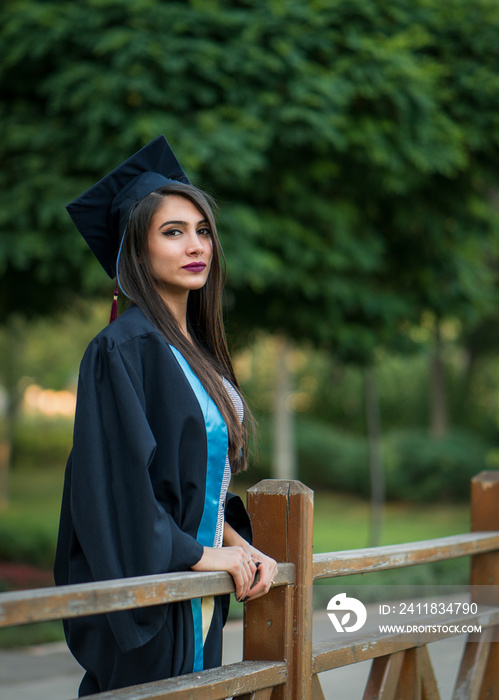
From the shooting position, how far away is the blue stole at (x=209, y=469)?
2002 millimetres

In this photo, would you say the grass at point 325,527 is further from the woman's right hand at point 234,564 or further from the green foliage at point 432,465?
the woman's right hand at point 234,564

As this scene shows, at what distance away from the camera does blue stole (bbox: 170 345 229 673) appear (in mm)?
2002

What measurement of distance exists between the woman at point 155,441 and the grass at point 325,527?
4.90 metres

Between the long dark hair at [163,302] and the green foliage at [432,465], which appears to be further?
the green foliage at [432,465]

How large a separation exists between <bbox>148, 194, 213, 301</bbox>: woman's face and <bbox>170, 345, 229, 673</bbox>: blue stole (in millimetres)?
190

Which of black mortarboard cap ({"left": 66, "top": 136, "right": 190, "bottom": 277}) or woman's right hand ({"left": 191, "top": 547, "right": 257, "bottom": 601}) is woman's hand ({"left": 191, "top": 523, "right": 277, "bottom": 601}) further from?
black mortarboard cap ({"left": 66, "top": 136, "right": 190, "bottom": 277})

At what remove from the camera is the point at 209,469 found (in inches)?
79.0

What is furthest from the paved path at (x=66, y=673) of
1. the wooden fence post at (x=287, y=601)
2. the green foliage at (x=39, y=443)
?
the green foliage at (x=39, y=443)

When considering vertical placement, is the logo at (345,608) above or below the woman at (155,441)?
below

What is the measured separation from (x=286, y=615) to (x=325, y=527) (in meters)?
13.7

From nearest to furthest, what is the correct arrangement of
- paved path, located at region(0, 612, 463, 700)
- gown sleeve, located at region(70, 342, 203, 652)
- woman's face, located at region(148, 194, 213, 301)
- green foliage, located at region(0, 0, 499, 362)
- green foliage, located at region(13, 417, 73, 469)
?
1. gown sleeve, located at region(70, 342, 203, 652)
2. woman's face, located at region(148, 194, 213, 301)
3. green foliage, located at region(0, 0, 499, 362)
4. paved path, located at region(0, 612, 463, 700)
5. green foliage, located at region(13, 417, 73, 469)

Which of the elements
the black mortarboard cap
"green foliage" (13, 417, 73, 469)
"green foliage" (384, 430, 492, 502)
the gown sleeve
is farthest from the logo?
"green foliage" (13, 417, 73, 469)

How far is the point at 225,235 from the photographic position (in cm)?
515

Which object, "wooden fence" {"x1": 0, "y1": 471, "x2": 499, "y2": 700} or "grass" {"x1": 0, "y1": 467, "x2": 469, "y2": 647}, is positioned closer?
"wooden fence" {"x1": 0, "y1": 471, "x2": 499, "y2": 700}
